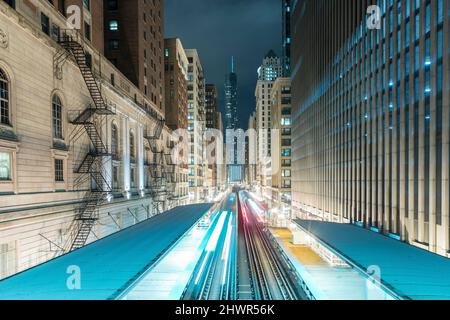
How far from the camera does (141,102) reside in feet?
135

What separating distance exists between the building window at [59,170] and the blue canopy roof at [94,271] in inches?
273

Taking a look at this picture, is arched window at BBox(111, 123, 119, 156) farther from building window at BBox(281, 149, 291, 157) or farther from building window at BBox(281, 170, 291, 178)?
building window at BBox(281, 149, 291, 157)

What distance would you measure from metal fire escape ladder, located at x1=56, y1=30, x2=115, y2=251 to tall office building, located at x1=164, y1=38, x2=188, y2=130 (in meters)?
40.5

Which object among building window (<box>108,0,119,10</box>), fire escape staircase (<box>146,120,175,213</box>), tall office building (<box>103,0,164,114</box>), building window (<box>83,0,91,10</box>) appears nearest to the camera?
building window (<box>83,0,91,10</box>)

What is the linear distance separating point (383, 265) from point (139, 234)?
50.8ft

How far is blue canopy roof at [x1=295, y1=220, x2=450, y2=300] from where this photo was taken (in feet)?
31.7

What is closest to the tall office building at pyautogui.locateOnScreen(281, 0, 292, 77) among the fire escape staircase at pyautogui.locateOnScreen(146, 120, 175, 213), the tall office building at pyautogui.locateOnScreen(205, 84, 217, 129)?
the tall office building at pyautogui.locateOnScreen(205, 84, 217, 129)

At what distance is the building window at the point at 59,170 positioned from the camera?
20.0 meters

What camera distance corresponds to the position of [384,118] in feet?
90.0

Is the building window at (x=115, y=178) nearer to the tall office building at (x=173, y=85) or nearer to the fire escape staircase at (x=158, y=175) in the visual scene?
the fire escape staircase at (x=158, y=175)

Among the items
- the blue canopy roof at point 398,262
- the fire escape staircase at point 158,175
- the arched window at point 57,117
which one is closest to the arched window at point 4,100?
the arched window at point 57,117

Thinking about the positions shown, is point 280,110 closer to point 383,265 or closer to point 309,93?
point 309,93

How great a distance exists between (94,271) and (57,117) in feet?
48.8
